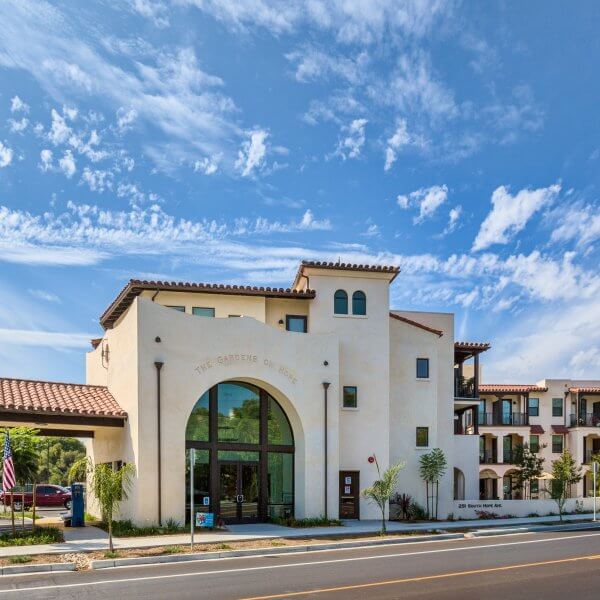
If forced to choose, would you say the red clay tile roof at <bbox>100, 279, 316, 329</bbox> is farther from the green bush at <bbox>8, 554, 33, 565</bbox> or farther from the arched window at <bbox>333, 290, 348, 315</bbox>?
the green bush at <bbox>8, 554, 33, 565</bbox>

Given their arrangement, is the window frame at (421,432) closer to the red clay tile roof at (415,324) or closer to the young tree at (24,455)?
the red clay tile roof at (415,324)

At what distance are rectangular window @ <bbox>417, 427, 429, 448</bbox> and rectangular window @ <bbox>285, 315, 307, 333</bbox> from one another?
6.90 metres

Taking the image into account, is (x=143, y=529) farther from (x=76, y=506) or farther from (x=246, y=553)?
(x=246, y=553)

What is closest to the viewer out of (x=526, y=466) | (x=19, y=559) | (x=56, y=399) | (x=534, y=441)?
(x=19, y=559)

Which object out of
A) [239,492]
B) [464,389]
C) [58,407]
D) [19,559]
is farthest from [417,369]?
[19,559]

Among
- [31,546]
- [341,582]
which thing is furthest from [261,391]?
[341,582]

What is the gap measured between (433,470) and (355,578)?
15416 mm

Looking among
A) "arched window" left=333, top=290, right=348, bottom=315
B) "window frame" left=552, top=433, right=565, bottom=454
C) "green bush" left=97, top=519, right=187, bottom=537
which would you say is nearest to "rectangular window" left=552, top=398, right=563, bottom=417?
"window frame" left=552, top=433, right=565, bottom=454

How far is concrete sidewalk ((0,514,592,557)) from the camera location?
2041 cm

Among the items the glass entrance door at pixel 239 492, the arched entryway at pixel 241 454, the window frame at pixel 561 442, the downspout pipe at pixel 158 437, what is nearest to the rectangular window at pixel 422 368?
the arched entryway at pixel 241 454

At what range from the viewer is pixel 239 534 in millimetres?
23641

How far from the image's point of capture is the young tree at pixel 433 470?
30734 millimetres

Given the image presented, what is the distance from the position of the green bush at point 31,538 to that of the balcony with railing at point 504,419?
37.0 meters

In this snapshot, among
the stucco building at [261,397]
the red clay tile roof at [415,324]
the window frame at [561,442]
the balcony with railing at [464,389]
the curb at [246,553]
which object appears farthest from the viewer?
the window frame at [561,442]
